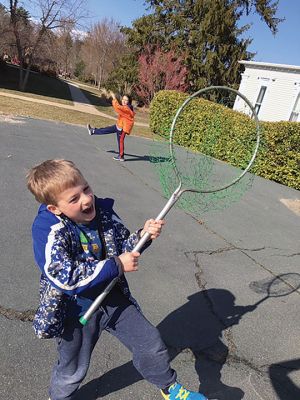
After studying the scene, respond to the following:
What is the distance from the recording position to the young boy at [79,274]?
1920 mm

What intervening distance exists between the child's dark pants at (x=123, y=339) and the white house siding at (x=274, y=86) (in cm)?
1756

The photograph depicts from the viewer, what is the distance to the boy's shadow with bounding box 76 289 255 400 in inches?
106

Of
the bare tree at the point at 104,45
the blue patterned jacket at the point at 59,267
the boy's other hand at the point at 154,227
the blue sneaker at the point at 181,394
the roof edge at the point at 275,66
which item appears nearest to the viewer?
the blue patterned jacket at the point at 59,267

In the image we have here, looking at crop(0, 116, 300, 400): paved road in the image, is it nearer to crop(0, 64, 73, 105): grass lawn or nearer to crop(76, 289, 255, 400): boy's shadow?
crop(76, 289, 255, 400): boy's shadow

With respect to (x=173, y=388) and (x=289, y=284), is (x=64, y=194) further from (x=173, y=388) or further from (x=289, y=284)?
(x=289, y=284)

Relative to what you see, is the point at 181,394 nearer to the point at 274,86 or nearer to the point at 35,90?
the point at 274,86

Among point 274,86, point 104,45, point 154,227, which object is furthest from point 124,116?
point 104,45

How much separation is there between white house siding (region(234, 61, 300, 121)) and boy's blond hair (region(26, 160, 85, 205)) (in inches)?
694

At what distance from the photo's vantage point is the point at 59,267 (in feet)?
6.17

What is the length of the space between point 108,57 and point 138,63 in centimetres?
2192

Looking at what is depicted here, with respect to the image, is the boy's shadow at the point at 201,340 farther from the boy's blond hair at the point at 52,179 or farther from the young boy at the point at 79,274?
the boy's blond hair at the point at 52,179

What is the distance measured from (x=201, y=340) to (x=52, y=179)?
6.91 ft

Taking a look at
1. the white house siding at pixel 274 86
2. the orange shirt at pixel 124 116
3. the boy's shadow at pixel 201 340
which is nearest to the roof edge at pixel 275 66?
the white house siding at pixel 274 86

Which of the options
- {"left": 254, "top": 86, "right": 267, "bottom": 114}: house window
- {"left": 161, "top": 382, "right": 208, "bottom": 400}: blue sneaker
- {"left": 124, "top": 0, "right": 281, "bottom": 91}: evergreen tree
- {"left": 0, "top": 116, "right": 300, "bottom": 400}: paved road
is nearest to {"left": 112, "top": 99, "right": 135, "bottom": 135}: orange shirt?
{"left": 0, "top": 116, "right": 300, "bottom": 400}: paved road
